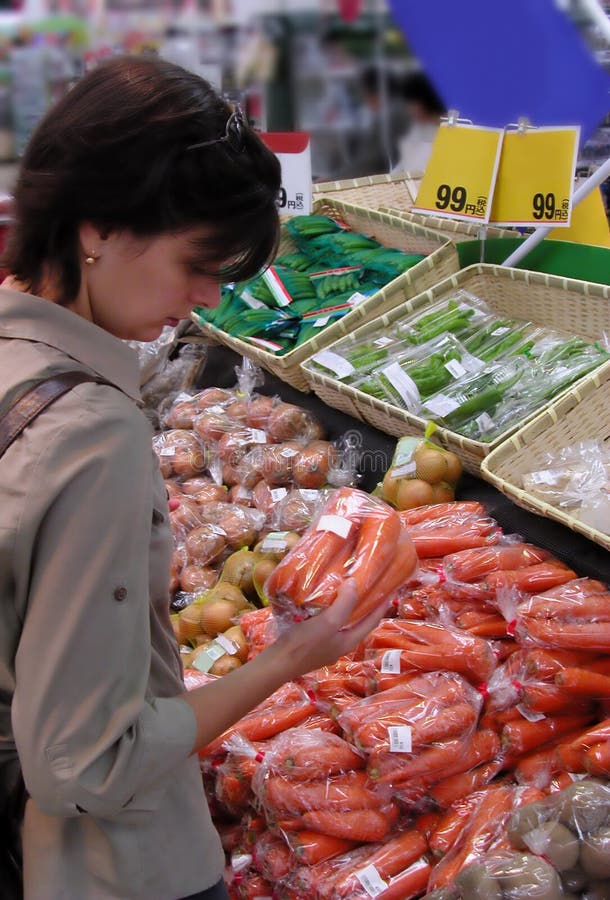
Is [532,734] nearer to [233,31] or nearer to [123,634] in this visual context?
[123,634]

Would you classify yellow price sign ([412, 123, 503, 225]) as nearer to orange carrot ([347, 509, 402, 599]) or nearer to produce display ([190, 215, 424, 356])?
produce display ([190, 215, 424, 356])

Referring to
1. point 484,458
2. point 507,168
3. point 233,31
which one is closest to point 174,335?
point 507,168

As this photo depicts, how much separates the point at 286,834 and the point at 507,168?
2246mm

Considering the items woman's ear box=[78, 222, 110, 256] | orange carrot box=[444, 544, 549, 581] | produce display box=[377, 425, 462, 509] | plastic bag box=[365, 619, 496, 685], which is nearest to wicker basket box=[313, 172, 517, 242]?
produce display box=[377, 425, 462, 509]

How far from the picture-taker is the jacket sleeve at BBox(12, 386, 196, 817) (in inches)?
34.4

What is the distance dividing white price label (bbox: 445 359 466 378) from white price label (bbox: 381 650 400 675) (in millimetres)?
1180

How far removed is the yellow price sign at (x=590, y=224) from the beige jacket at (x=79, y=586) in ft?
8.81

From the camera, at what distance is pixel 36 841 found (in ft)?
3.66

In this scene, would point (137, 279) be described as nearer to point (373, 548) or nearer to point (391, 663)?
point (373, 548)

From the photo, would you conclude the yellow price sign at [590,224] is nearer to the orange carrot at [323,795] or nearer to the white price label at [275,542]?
the white price label at [275,542]

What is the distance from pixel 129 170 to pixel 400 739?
1.15m

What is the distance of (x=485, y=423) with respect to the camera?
246 centimetres

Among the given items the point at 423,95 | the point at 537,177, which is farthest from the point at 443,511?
the point at 423,95

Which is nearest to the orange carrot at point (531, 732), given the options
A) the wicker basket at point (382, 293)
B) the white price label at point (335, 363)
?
the white price label at point (335, 363)
